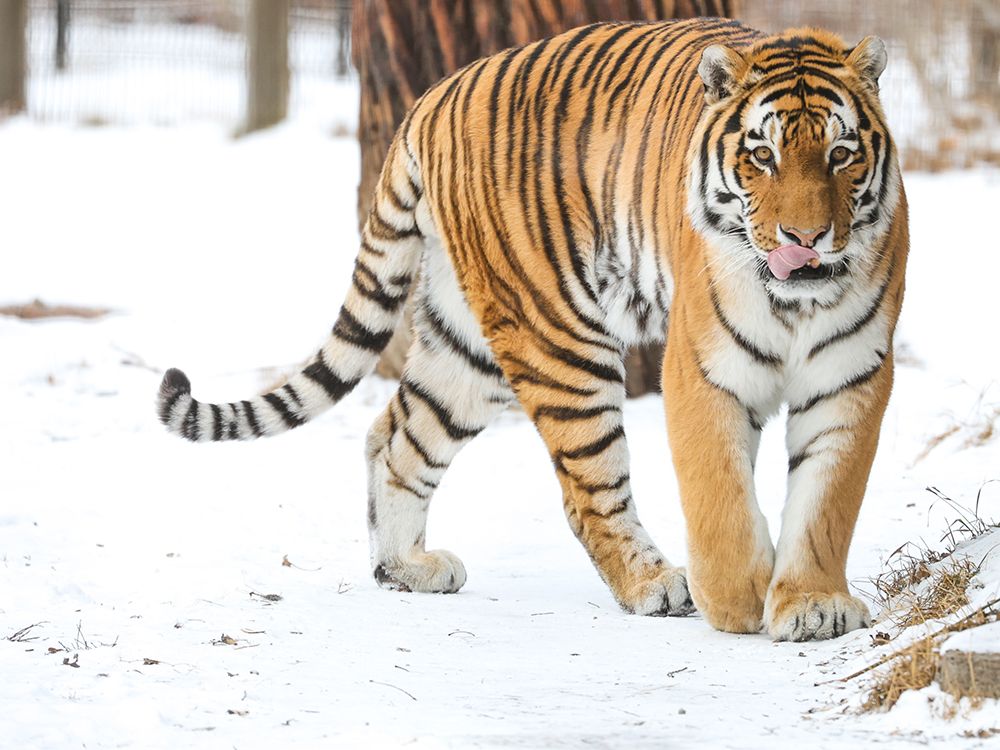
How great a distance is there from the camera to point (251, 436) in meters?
4.29

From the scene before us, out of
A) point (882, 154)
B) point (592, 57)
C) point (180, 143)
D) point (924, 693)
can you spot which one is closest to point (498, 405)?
→ point (592, 57)

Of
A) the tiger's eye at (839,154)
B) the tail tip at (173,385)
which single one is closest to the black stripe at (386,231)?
the tail tip at (173,385)

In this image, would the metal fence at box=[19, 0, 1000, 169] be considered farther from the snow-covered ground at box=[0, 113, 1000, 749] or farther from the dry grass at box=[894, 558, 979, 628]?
the dry grass at box=[894, 558, 979, 628]

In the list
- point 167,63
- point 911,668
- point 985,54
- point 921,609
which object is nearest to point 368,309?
point 921,609

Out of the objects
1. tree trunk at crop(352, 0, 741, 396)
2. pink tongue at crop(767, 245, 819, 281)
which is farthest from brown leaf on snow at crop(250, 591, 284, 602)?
tree trunk at crop(352, 0, 741, 396)

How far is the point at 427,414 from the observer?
446 centimetres

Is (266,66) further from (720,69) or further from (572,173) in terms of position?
(720,69)

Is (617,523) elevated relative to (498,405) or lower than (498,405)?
lower

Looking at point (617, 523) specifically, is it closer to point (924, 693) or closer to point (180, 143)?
point (924, 693)

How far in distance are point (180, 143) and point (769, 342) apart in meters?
12.5

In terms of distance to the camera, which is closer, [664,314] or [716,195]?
Result: [716,195]

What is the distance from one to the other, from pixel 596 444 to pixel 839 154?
1105 millimetres

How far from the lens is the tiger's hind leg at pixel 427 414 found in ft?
14.4

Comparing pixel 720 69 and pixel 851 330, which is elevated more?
pixel 720 69
